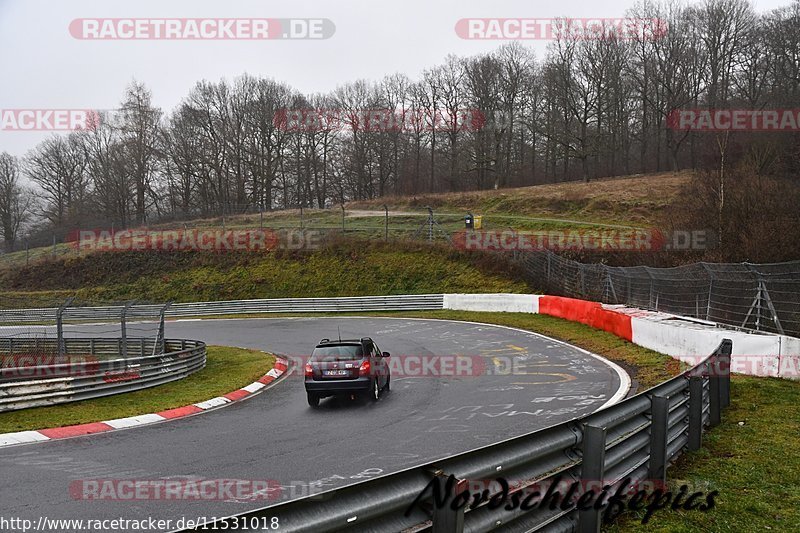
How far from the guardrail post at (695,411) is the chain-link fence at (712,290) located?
6342mm

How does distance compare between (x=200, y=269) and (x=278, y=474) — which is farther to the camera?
(x=200, y=269)

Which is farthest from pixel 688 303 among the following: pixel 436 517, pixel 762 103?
pixel 762 103

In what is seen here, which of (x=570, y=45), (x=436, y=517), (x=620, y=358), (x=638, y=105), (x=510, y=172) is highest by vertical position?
(x=570, y=45)

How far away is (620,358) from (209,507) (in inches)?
520

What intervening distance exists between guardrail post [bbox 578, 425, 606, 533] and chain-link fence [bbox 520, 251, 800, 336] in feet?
31.7

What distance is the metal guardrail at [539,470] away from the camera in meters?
2.83

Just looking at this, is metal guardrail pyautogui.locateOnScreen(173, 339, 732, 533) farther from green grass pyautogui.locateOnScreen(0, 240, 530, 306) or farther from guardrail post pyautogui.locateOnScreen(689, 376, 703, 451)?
green grass pyautogui.locateOnScreen(0, 240, 530, 306)

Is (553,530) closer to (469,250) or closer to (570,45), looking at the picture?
(469,250)

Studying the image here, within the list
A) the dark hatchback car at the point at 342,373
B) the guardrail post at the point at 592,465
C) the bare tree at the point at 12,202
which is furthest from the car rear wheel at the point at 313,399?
the bare tree at the point at 12,202

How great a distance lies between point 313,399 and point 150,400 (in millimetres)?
3858

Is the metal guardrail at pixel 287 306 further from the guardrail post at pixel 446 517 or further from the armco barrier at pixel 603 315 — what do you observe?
the guardrail post at pixel 446 517

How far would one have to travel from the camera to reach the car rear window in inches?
517

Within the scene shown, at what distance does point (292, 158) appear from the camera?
81.4 m

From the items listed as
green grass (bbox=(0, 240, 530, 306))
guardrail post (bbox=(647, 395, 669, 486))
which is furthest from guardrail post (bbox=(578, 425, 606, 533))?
green grass (bbox=(0, 240, 530, 306))
